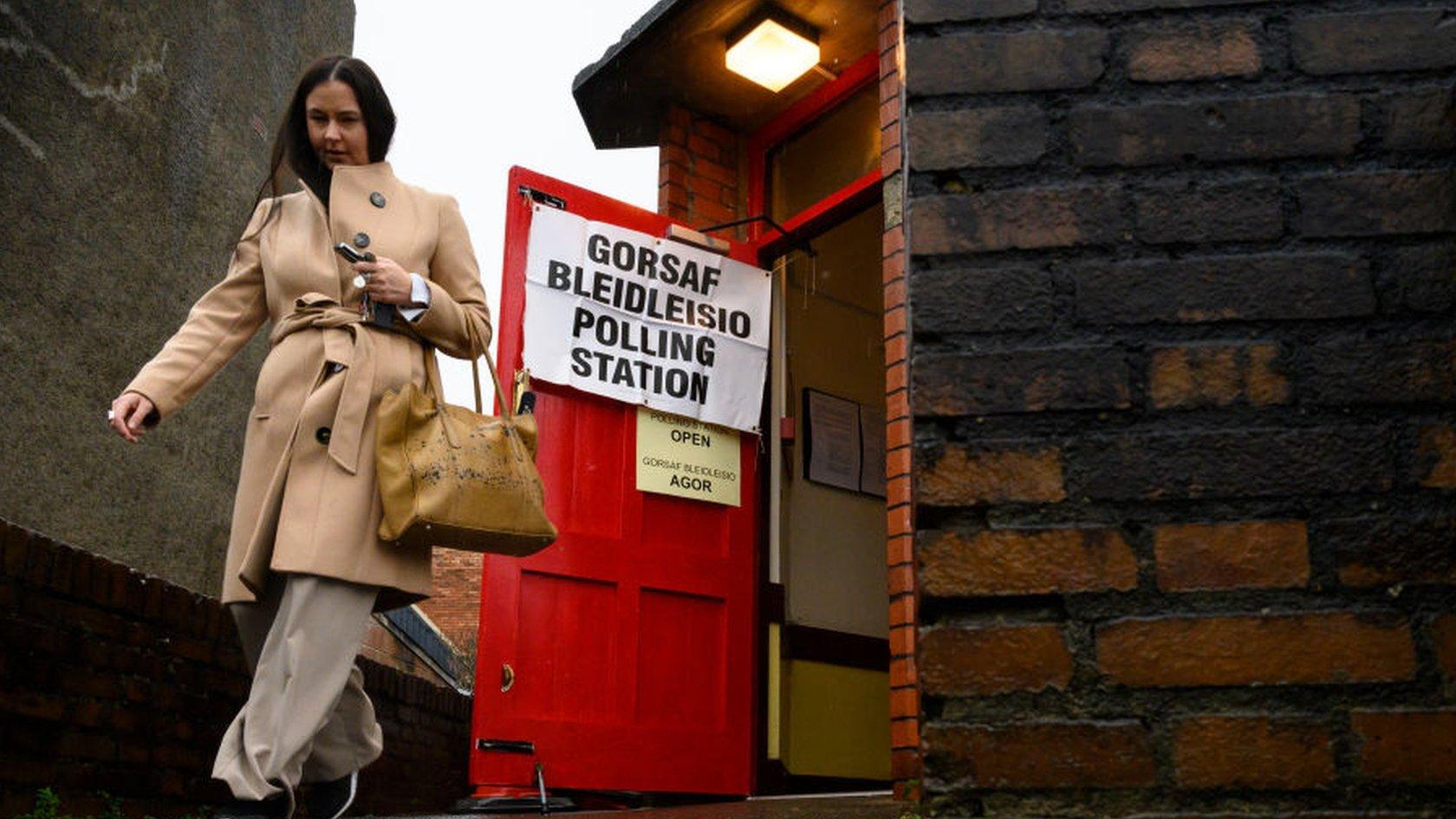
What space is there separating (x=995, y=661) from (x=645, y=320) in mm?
4487

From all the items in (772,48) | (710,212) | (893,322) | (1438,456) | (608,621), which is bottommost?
(1438,456)

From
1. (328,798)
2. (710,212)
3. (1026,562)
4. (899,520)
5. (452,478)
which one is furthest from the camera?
(710,212)

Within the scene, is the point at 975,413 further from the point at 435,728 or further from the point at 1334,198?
the point at 435,728

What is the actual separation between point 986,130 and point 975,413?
36 centimetres

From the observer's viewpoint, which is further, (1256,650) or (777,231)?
(777,231)

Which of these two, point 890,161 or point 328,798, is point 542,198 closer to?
point 890,161

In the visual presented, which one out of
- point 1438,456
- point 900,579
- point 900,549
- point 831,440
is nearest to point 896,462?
point 900,549

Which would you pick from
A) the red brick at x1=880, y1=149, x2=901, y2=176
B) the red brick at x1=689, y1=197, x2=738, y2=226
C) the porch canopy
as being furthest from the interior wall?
the red brick at x1=880, y1=149, x2=901, y2=176

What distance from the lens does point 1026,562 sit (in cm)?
170

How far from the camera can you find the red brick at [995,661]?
167 cm

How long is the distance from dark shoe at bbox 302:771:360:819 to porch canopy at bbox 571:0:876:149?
3.79 metres

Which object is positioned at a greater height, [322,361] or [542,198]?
[542,198]

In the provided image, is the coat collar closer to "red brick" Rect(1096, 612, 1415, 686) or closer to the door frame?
"red brick" Rect(1096, 612, 1415, 686)

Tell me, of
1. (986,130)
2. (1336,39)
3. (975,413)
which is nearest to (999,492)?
(975,413)
